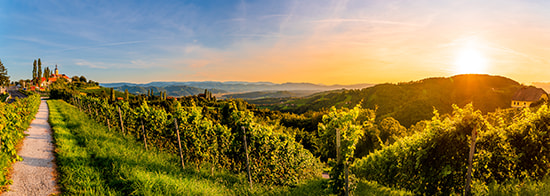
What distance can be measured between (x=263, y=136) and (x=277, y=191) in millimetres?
2080

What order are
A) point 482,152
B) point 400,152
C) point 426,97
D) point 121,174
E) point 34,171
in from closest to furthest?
1. point 482,152
2. point 121,174
3. point 34,171
4. point 400,152
5. point 426,97

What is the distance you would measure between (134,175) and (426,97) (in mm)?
106345

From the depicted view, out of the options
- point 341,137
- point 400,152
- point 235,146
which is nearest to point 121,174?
point 235,146

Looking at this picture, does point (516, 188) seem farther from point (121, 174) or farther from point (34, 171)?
point (34, 171)

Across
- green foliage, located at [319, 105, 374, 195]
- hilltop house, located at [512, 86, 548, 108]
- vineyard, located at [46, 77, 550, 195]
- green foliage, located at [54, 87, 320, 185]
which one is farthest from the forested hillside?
green foliage, located at [319, 105, 374, 195]

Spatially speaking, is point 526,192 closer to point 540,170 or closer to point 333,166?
point 540,170

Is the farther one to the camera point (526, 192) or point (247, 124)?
point (247, 124)

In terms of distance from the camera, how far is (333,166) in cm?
593

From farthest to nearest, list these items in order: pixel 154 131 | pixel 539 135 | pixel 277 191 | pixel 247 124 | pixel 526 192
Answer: pixel 154 131 < pixel 247 124 < pixel 277 191 < pixel 539 135 < pixel 526 192

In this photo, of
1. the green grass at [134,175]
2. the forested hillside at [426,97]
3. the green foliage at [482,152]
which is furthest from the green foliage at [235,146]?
the forested hillside at [426,97]

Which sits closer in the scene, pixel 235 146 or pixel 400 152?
pixel 400 152

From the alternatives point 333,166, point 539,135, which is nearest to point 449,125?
point 539,135

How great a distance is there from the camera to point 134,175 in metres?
5.74

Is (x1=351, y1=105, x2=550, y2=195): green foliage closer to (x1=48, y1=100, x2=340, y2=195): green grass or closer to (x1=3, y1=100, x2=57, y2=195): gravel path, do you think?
(x1=48, y1=100, x2=340, y2=195): green grass
